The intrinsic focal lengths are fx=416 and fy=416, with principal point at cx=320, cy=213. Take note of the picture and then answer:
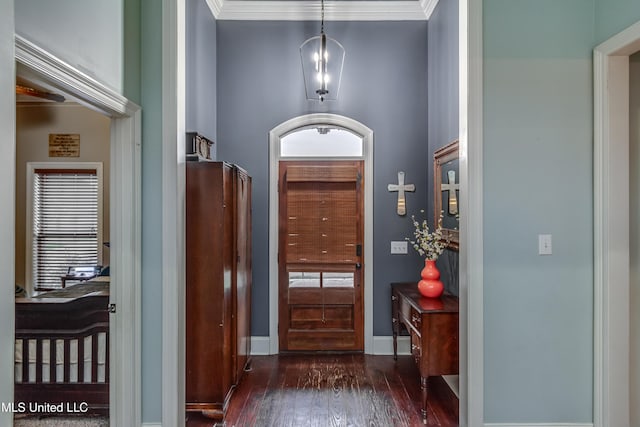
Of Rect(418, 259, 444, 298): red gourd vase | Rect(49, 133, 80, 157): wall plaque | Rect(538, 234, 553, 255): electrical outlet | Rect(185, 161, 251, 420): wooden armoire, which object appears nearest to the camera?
Rect(538, 234, 553, 255): electrical outlet

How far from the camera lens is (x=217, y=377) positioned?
2.81 m

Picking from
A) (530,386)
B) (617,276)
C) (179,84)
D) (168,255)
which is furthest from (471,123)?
(168,255)

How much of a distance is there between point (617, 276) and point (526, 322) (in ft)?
1.82

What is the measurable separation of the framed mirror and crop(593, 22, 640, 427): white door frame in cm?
100

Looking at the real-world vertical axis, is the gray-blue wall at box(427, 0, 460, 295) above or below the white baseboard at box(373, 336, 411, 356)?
above

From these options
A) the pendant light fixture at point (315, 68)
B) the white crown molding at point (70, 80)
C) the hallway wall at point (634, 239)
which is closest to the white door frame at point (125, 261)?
the white crown molding at point (70, 80)

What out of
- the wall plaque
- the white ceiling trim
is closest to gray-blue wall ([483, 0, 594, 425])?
the white ceiling trim

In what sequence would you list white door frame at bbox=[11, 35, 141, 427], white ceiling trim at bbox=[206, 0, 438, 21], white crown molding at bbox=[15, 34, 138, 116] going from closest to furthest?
white crown molding at bbox=[15, 34, 138, 116] → white door frame at bbox=[11, 35, 141, 427] → white ceiling trim at bbox=[206, 0, 438, 21]

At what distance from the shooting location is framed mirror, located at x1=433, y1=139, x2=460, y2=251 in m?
3.29

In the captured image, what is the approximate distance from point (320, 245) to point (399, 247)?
2.63ft

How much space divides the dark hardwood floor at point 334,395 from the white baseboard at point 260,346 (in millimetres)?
68

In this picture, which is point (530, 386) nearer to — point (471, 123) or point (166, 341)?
point (471, 123)

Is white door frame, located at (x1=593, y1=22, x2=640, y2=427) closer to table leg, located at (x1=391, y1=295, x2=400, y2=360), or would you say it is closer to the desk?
the desk

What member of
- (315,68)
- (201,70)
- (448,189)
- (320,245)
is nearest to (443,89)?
(448,189)
